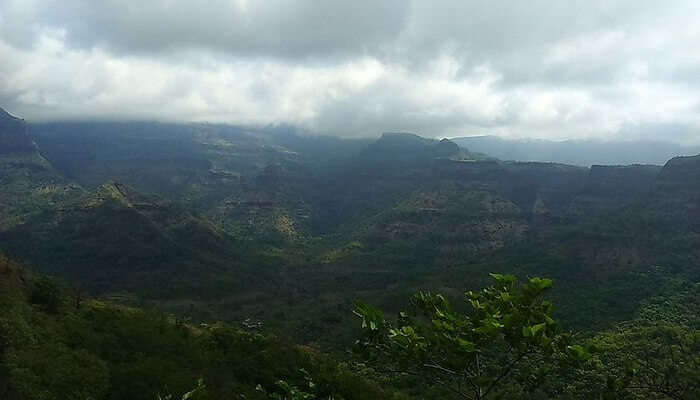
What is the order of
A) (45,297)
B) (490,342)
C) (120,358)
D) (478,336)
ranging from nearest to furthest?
1. (490,342)
2. (478,336)
3. (120,358)
4. (45,297)

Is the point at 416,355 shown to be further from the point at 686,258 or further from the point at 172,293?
the point at 686,258

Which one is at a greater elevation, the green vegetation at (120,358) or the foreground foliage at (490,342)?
the foreground foliage at (490,342)

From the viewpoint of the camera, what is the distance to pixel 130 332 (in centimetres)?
5491

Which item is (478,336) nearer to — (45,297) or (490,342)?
(490,342)

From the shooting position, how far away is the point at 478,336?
7.68m

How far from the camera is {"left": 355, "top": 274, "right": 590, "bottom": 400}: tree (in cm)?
732

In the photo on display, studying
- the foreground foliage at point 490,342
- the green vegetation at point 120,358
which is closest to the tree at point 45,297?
the green vegetation at point 120,358

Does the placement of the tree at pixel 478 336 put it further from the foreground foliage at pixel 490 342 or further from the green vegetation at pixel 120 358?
the green vegetation at pixel 120 358

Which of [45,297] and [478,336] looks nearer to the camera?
[478,336]

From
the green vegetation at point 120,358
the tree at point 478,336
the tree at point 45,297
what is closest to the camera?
the tree at point 478,336

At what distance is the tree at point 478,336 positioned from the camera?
7.32 m

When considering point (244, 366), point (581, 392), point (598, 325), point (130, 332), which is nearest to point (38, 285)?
point (130, 332)

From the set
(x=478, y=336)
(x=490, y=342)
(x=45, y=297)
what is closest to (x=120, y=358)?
(x=45, y=297)

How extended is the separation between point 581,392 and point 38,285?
81567 millimetres
